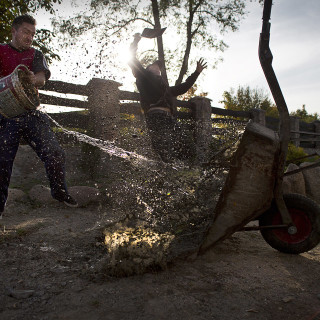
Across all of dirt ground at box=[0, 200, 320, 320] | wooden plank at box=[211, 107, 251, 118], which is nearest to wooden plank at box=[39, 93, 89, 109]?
dirt ground at box=[0, 200, 320, 320]

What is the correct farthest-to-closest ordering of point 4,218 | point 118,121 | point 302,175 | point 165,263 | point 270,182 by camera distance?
point 118,121, point 302,175, point 4,218, point 270,182, point 165,263

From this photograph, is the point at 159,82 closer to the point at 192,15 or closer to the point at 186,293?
the point at 186,293

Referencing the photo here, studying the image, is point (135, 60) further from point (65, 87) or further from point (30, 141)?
A: point (30, 141)

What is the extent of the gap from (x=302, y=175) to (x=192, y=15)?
491 inches

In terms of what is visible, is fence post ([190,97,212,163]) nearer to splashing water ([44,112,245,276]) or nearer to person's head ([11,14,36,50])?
splashing water ([44,112,245,276])

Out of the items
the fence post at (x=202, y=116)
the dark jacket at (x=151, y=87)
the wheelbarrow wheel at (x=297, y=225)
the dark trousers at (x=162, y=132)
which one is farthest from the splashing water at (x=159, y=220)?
the fence post at (x=202, y=116)

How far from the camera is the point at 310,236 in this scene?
7.64ft

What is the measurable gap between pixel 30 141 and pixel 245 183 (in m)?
2.16

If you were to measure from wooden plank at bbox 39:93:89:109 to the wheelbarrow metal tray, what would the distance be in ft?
15.8

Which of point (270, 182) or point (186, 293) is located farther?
point (270, 182)

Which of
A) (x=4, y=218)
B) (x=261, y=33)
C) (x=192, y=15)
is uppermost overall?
(x=192, y=15)

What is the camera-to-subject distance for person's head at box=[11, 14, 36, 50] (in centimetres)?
303

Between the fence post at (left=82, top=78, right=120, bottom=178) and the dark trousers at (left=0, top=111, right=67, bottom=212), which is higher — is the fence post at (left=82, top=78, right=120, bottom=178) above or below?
above

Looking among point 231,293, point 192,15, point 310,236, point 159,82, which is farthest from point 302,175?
point 192,15
